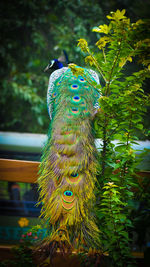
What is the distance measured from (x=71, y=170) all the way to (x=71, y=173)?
12mm

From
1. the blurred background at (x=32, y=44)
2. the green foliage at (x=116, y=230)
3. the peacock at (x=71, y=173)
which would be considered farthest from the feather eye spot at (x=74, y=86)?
the blurred background at (x=32, y=44)

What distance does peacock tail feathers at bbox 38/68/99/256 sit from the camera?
922 mm

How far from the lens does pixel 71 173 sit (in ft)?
3.19

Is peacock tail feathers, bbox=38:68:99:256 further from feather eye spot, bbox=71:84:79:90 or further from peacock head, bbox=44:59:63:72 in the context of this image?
peacock head, bbox=44:59:63:72

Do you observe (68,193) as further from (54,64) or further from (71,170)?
(54,64)

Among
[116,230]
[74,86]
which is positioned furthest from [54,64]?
[116,230]

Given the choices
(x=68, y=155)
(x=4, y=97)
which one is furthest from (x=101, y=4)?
(x=68, y=155)

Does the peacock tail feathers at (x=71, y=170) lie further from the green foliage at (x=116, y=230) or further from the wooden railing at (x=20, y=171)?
the wooden railing at (x=20, y=171)

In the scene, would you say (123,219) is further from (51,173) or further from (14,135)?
(14,135)

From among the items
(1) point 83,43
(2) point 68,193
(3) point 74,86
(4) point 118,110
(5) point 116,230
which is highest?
(1) point 83,43

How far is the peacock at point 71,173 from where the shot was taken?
919 millimetres

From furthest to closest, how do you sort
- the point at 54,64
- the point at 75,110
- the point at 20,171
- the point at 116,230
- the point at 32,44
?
the point at 32,44 < the point at 54,64 < the point at 20,171 < the point at 75,110 < the point at 116,230

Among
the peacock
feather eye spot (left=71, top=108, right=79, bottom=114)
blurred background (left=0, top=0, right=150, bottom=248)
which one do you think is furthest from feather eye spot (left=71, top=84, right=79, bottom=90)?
blurred background (left=0, top=0, right=150, bottom=248)

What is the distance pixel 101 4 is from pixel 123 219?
2.34 meters
